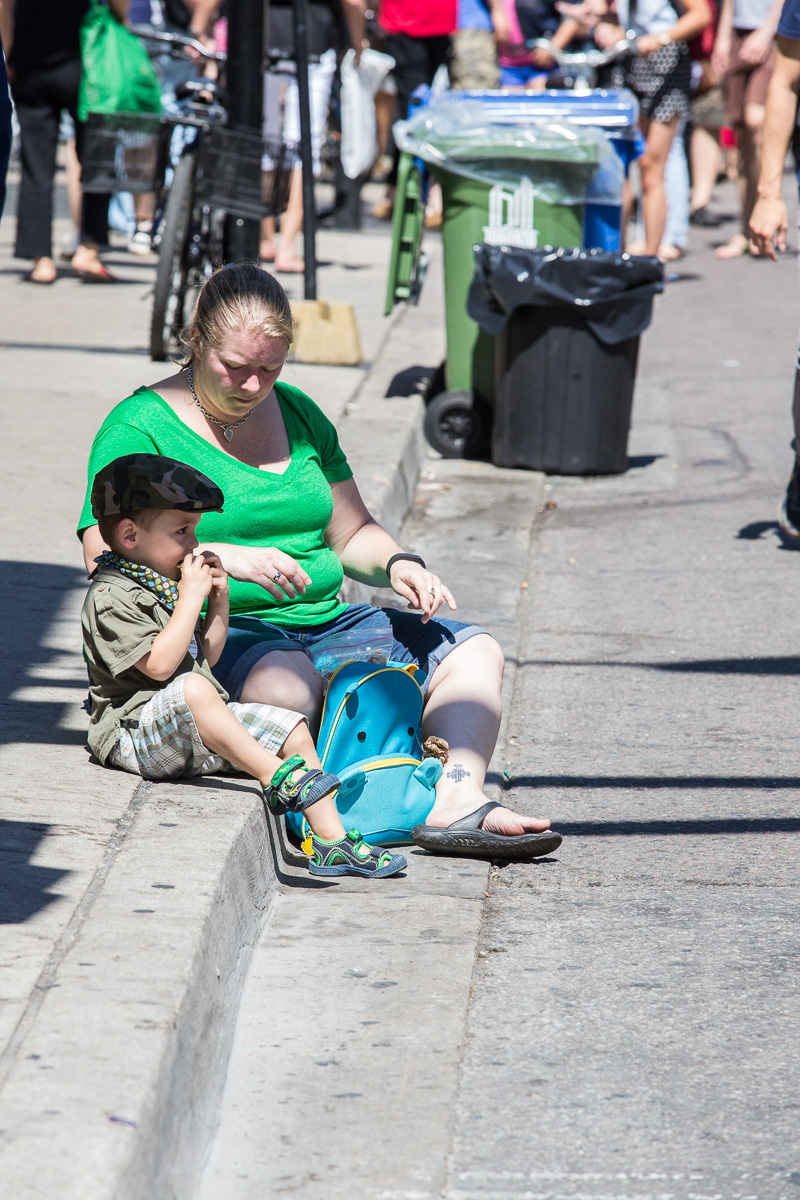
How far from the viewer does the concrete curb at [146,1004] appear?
186cm

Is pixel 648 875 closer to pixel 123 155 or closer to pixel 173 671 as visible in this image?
pixel 173 671

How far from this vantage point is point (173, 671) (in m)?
3.00

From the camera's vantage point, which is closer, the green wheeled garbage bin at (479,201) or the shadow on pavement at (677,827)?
the shadow on pavement at (677,827)

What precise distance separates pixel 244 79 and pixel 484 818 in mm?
4408

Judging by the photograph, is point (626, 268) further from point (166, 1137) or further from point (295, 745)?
point (166, 1137)

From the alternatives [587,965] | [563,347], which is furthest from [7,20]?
[587,965]

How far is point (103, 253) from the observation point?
10.4m

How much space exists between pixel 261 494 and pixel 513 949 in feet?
3.68

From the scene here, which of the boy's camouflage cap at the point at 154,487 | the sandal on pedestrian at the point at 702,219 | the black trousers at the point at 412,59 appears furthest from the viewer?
the sandal on pedestrian at the point at 702,219

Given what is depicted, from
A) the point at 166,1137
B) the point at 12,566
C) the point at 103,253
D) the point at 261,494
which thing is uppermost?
the point at 261,494

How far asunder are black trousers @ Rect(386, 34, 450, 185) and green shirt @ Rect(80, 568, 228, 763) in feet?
28.8

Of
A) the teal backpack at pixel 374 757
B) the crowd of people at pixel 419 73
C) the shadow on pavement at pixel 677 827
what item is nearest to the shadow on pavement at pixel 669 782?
the shadow on pavement at pixel 677 827

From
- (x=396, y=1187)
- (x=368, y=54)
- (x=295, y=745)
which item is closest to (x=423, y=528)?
(x=295, y=745)

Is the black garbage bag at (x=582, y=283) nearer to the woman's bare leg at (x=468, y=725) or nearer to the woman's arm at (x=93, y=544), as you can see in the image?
the woman's bare leg at (x=468, y=725)
